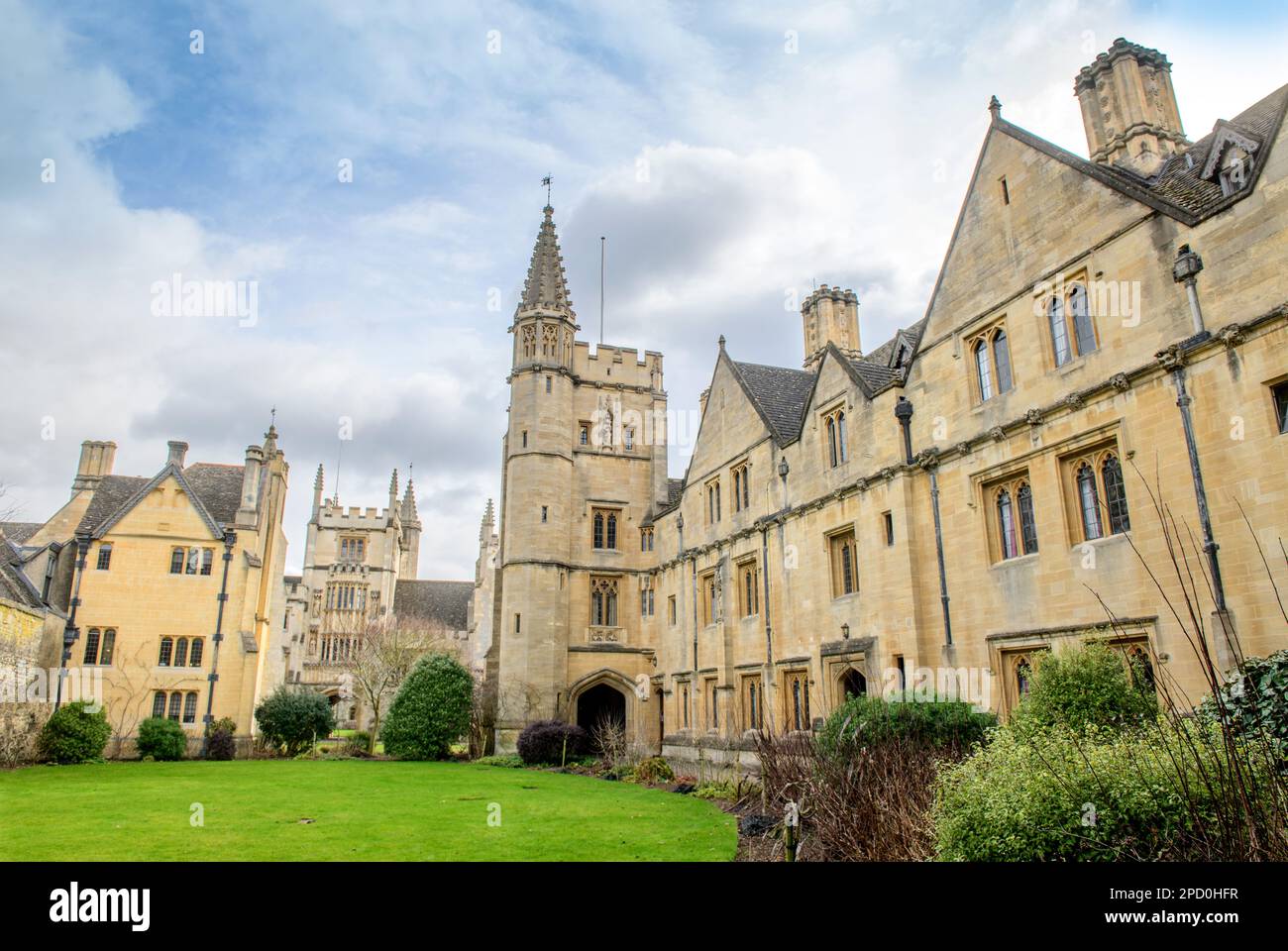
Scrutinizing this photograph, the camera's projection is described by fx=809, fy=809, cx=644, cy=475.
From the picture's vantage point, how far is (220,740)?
30.4 metres

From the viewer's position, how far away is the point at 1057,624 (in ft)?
44.6

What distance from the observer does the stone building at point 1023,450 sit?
1126 cm

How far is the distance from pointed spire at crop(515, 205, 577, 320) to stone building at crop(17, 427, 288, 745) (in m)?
13.6

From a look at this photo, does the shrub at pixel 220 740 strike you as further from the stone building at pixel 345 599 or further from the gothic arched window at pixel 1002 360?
the stone building at pixel 345 599

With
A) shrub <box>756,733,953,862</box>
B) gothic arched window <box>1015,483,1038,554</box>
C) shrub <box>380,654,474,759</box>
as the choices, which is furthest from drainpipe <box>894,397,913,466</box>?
shrub <box>380,654,474,759</box>

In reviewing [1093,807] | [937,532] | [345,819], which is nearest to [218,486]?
[345,819]

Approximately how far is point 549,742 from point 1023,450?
761 inches

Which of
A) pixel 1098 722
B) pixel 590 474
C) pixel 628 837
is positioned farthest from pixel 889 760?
pixel 590 474

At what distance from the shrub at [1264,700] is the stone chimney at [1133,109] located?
1195cm

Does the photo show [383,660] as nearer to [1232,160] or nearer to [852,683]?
[852,683]

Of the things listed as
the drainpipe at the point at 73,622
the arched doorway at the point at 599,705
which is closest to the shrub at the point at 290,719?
the drainpipe at the point at 73,622

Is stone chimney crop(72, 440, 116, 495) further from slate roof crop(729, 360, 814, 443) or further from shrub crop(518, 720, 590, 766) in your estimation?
slate roof crop(729, 360, 814, 443)

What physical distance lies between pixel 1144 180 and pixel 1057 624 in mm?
8228
